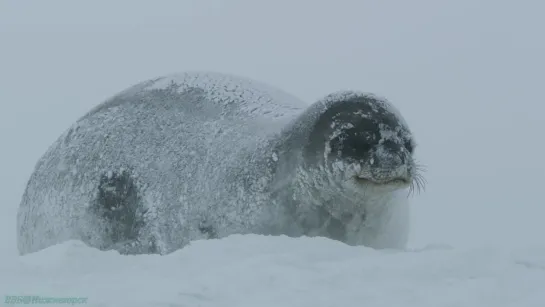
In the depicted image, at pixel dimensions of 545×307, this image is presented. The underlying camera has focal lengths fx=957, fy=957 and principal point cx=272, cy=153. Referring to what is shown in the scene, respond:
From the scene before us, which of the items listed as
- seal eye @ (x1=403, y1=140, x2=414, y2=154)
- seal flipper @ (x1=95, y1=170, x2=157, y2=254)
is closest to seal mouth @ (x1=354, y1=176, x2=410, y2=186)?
seal eye @ (x1=403, y1=140, x2=414, y2=154)

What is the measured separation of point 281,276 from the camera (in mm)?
3445

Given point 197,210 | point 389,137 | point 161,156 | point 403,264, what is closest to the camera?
point 403,264

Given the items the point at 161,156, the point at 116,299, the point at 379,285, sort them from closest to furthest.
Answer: the point at 116,299, the point at 379,285, the point at 161,156

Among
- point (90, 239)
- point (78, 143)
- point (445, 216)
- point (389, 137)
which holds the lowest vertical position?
point (445, 216)

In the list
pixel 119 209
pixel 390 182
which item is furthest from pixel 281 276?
pixel 119 209

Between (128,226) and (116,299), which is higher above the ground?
(116,299)

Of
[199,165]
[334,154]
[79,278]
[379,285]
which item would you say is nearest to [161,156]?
[199,165]

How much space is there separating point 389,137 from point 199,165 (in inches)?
49.2

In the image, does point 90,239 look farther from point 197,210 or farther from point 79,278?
point 79,278

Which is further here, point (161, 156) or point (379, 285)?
point (161, 156)

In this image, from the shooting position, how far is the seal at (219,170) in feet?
17.3

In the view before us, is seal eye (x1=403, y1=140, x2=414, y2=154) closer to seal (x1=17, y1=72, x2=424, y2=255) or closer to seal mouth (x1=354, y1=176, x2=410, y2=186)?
seal (x1=17, y1=72, x2=424, y2=255)

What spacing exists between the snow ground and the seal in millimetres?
1181

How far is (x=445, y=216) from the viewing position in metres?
11.0
